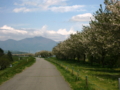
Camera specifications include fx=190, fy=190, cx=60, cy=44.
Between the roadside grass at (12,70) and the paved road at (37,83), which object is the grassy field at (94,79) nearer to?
the paved road at (37,83)

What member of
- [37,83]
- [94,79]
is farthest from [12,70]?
[94,79]

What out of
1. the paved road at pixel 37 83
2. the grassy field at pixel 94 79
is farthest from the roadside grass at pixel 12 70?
the grassy field at pixel 94 79

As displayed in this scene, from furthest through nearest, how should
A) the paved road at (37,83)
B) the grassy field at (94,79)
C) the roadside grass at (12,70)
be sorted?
the roadside grass at (12,70) < the paved road at (37,83) < the grassy field at (94,79)

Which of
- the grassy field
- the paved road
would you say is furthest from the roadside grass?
the grassy field

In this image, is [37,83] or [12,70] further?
[12,70]

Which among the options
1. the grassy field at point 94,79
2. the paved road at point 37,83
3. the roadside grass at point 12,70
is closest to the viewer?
the grassy field at point 94,79

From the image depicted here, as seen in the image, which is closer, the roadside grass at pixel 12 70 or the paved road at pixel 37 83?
the paved road at pixel 37 83

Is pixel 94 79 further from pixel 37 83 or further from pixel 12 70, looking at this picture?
pixel 12 70

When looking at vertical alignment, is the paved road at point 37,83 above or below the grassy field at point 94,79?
below

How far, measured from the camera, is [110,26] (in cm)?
1839

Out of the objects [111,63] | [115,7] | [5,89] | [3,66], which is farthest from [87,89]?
[3,66]

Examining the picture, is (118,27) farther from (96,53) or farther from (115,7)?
(96,53)

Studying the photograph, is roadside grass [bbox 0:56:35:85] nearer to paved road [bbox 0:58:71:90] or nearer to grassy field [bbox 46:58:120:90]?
paved road [bbox 0:58:71:90]

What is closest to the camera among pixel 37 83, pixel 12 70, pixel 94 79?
pixel 37 83
